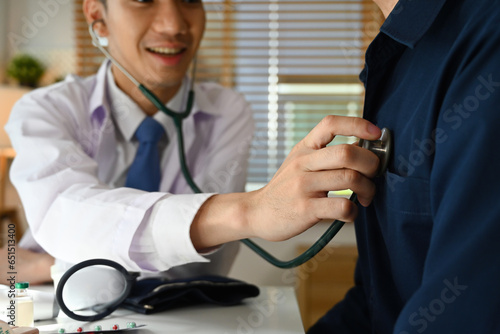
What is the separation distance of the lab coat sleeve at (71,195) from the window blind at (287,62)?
6.02 feet

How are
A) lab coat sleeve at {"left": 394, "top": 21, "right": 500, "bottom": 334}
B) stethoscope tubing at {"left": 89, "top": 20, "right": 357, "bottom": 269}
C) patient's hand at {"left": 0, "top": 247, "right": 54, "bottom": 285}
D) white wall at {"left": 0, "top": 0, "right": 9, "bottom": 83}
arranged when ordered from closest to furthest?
lab coat sleeve at {"left": 394, "top": 21, "right": 500, "bottom": 334}, stethoscope tubing at {"left": 89, "top": 20, "right": 357, "bottom": 269}, patient's hand at {"left": 0, "top": 247, "right": 54, "bottom": 285}, white wall at {"left": 0, "top": 0, "right": 9, "bottom": 83}

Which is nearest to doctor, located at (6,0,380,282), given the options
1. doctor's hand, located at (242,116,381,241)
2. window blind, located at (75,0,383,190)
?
doctor's hand, located at (242,116,381,241)

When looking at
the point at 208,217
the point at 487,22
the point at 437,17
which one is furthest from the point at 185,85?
the point at 487,22

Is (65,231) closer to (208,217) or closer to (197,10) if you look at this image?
(208,217)

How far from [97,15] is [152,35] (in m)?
0.22

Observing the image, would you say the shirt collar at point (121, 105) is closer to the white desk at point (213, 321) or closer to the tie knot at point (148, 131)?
the tie knot at point (148, 131)

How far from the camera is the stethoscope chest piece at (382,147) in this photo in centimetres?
76

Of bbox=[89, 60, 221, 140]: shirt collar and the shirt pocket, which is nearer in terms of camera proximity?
the shirt pocket

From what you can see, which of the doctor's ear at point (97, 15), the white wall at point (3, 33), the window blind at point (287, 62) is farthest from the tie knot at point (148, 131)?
the white wall at point (3, 33)

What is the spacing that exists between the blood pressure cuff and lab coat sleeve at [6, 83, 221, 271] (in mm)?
41

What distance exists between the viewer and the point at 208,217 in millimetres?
947

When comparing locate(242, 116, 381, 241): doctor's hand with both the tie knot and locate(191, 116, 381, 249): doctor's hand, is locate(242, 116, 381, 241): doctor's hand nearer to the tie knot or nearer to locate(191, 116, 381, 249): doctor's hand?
locate(191, 116, 381, 249): doctor's hand

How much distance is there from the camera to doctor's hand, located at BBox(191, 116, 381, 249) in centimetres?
72

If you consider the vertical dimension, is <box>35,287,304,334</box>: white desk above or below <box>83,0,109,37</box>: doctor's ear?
below
